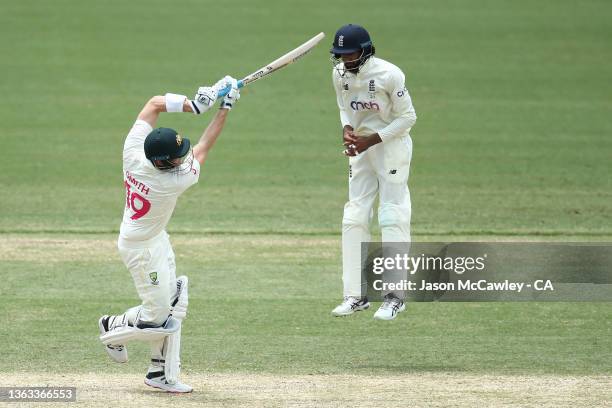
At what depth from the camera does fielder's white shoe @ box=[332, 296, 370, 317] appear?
31.0 feet

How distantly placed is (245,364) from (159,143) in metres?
2.03

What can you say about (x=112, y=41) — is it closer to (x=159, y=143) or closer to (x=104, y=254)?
(x=104, y=254)

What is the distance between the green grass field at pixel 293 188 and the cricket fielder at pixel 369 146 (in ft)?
2.09

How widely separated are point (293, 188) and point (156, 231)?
26.9 feet

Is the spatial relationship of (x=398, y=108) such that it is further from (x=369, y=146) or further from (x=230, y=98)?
(x=230, y=98)

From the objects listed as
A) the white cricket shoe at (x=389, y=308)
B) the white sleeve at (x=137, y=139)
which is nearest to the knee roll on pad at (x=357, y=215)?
the white cricket shoe at (x=389, y=308)

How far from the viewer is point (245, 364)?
8.97 m

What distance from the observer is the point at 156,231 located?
8211mm

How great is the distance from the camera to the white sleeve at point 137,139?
8.15 metres

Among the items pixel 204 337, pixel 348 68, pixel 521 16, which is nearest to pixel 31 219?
pixel 204 337

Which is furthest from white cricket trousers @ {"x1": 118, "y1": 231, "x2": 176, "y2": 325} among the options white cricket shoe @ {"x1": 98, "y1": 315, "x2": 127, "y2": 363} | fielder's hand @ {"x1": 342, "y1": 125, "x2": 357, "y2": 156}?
fielder's hand @ {"x1": 342, "y1": 125, "x2": 357, "y2": 156}

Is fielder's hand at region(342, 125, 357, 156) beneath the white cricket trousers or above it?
above

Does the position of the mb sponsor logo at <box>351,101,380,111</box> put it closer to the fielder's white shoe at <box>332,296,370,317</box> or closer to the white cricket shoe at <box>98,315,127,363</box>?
the fielder's white shoe at <box>332,296,370,317</box>
